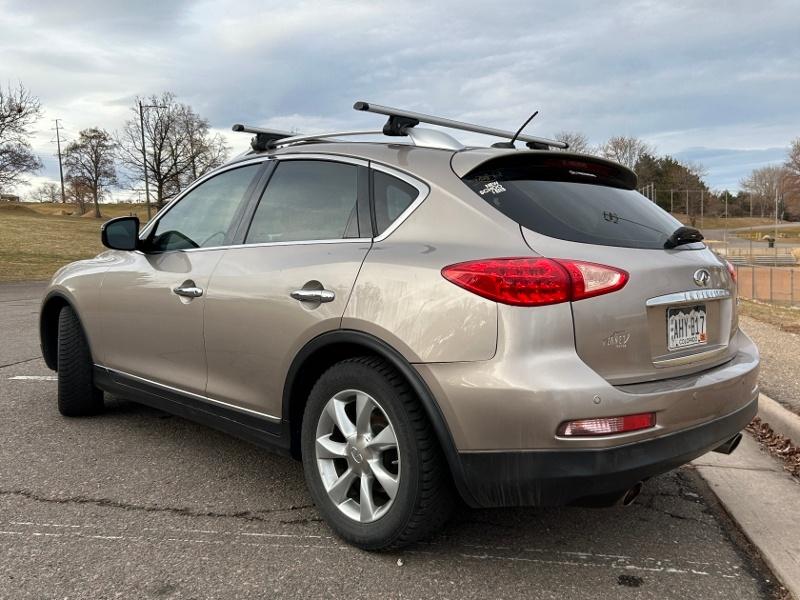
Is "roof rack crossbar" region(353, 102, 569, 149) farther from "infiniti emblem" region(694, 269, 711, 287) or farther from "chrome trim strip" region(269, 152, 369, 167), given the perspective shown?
"infiniti emblem" region(694, 269, 711, 287)

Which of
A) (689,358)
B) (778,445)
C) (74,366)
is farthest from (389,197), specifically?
(778,445)

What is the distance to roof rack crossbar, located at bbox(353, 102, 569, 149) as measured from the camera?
296 centimetres

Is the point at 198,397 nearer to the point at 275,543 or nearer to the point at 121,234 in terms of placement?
the point at 275,543

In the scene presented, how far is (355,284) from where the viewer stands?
2.65 metres

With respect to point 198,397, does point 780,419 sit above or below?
below

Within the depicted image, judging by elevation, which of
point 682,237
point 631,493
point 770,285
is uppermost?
point 682,237

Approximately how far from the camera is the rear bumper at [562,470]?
7.30 ft

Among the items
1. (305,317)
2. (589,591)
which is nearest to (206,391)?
(305,317)

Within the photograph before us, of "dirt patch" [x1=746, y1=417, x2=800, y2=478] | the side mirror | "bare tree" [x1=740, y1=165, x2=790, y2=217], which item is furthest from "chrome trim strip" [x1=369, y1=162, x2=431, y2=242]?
"bare tree" [x1=740, y1=165, x2=790, y2=217]

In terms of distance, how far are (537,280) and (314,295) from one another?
0.96 metres

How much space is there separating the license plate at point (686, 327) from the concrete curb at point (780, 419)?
2020 mm

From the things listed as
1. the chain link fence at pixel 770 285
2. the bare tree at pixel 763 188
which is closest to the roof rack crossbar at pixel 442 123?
the chain link fence at pixel 770 285

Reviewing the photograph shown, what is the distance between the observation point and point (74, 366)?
14.5 ft

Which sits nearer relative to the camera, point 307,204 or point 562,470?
point 562,470
